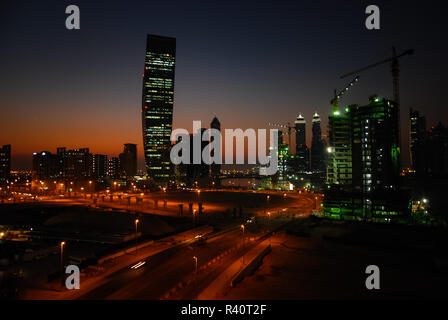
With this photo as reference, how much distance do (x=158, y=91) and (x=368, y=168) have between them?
14900cm

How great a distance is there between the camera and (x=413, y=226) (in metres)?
50.7

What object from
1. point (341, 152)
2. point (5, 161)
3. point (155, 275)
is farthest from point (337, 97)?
point (5, 161)

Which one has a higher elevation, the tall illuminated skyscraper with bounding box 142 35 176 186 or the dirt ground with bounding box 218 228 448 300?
the tall illuminated skyscraper with bounding box 142 35 176 186

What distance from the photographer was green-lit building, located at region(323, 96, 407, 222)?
61.8 metres

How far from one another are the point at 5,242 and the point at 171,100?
16126 cm

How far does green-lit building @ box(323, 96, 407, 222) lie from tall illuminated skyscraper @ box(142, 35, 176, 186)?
138m

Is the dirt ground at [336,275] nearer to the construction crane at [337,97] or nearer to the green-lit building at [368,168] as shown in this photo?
the green-lit building at [368,168]

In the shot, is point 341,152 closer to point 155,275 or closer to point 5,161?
point 155,275

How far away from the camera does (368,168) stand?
67.2 meters

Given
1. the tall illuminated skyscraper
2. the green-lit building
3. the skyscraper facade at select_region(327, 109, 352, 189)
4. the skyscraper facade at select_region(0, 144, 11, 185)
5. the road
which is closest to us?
the road

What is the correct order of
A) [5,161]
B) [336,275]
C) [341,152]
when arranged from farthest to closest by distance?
[5,161] < [341,152] < [336,275]

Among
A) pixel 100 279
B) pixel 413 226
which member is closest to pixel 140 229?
pixel 100 279

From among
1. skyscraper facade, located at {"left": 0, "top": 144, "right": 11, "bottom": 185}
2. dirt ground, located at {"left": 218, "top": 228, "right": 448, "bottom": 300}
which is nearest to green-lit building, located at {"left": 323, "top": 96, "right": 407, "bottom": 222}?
dirt ground, located at {"left": 218, "top": 228, "right": 448, "bottom": 300}

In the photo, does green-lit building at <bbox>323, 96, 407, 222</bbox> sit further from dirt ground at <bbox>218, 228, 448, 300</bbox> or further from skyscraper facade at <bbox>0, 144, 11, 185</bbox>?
skyscraper facade at <bbox>0, 144, 11, 185</bbox>
